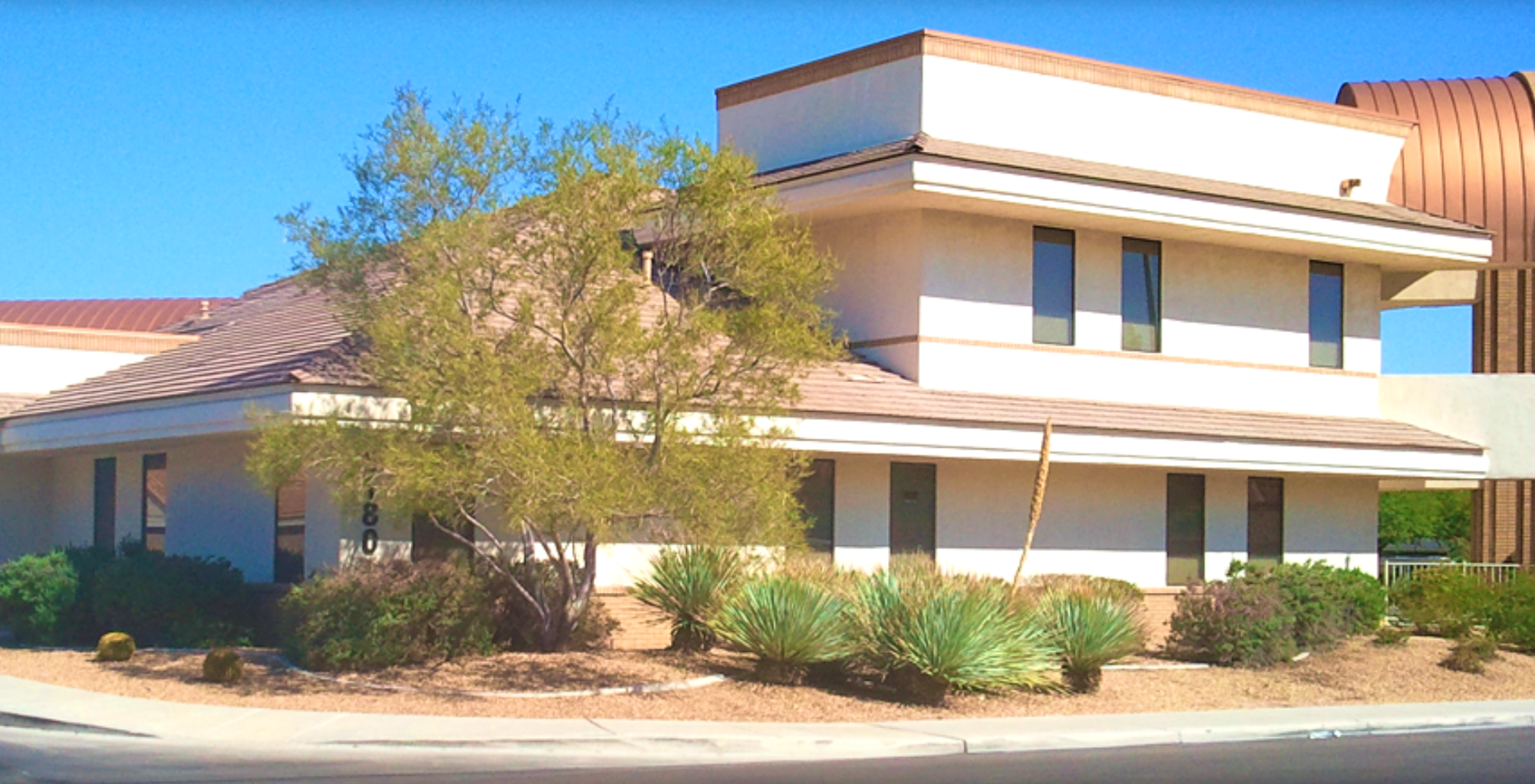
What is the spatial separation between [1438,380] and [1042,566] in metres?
8.35

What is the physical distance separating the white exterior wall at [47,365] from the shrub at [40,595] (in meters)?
5.16

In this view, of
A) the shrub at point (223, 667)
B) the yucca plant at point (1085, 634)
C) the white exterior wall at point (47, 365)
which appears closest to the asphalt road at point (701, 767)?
the shrub at point (223, 667)

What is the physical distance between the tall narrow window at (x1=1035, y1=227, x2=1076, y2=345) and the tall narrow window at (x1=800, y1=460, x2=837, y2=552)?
4.16 m

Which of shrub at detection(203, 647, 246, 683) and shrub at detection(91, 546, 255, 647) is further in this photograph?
shrub at detection(91, 546, 255, 647)

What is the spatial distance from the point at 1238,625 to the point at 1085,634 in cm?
378

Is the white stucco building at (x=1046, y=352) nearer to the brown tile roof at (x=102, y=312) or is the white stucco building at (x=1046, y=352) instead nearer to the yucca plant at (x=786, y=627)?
the yucca plant at (x=786, y=627)

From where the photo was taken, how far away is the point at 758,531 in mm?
16578

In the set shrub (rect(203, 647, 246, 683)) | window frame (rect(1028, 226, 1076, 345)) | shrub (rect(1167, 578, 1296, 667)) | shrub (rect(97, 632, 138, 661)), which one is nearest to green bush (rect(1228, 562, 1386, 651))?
shrub (rect(1167, 578, 1296, 667))

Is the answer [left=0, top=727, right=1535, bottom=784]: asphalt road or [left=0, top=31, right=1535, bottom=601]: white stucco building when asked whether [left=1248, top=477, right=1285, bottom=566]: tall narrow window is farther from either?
[left=0, top=727, right=1535, bottom=784]: asphalt road

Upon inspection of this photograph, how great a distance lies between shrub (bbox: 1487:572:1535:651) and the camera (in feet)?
76.5

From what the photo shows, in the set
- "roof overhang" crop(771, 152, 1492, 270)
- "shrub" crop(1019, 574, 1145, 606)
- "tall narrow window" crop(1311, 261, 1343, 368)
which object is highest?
"roof overhang" crop(771, 152, 1492, 270)

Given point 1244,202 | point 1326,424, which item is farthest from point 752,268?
point 1326,424

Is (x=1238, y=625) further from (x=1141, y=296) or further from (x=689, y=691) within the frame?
(x=689, y=691)

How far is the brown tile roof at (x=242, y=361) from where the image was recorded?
1861cm
